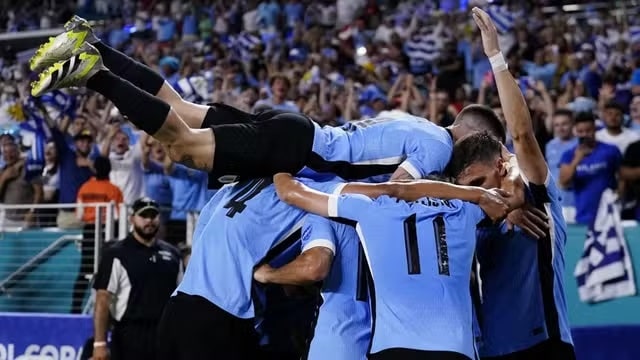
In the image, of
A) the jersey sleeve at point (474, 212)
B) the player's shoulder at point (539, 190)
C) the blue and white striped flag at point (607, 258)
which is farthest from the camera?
the blue and white striped flag at point (607, 258)

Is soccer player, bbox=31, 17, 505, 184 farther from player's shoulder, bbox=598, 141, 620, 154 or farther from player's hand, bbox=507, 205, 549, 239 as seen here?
player's shoulder, bbox=598, 141, 620, 154

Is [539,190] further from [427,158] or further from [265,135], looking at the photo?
[265,135]

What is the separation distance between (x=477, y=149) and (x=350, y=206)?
0.76 m

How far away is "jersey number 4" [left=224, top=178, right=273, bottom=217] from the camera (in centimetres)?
624

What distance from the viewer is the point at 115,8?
84.0 ft

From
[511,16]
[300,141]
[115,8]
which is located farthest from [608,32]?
[115,8]

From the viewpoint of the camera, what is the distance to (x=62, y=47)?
612cm

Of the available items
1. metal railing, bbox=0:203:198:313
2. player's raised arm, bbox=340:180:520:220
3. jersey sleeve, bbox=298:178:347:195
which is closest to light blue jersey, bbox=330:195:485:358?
player's raised arm, bbox=340:180:520:220

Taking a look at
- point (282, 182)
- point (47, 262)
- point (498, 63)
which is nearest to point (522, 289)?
point (498, 63)

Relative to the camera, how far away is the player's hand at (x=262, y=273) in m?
6.05

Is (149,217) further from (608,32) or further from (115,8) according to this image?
(115,8)

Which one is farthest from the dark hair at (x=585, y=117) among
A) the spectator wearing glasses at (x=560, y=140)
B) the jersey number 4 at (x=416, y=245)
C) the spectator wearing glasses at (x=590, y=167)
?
the jersey number 4 at (x=416, y=245)

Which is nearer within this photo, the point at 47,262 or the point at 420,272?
the point at 420,272

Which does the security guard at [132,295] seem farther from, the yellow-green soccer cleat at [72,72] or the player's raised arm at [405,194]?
the player's raised arm at [405,194]
